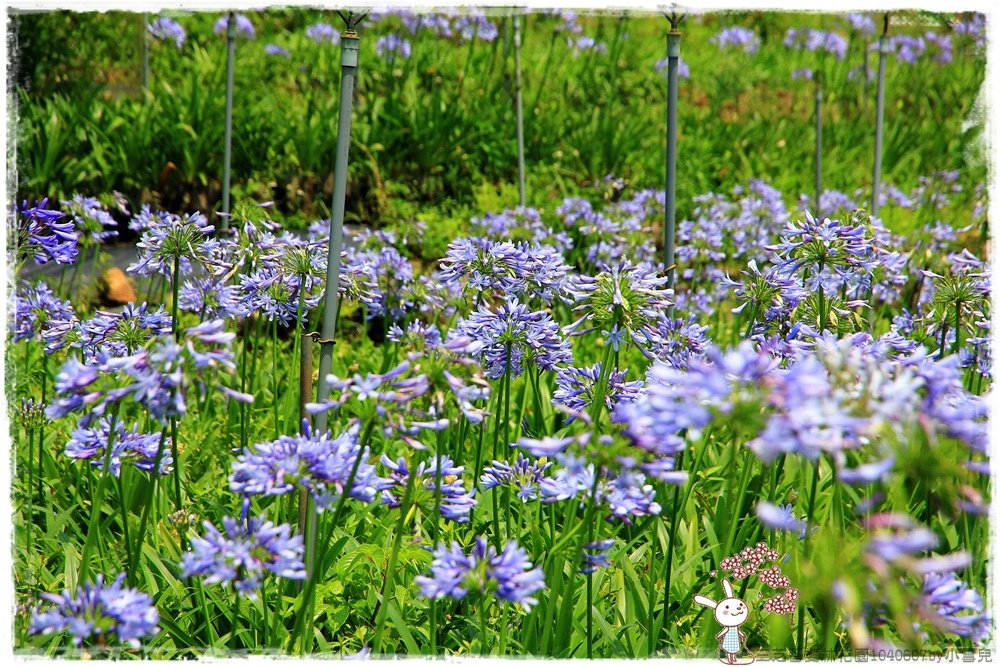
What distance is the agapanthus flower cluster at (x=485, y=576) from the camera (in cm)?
157

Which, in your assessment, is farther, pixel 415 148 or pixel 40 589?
pixel 415 148

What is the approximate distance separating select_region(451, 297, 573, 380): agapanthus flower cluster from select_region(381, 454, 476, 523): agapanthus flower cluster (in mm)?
374

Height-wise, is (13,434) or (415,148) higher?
(415,148)

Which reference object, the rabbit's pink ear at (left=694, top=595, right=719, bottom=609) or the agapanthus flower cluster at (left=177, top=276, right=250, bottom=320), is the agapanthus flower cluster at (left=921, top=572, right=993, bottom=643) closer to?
the rabbit's pink ear at (left=694, top=595, right=719, bottom=609)

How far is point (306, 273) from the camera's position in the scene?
2662 mm

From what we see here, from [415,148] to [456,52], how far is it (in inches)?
100

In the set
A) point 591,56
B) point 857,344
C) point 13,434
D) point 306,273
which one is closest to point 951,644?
point 857,344

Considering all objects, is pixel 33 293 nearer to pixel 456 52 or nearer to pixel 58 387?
pixel 58 387

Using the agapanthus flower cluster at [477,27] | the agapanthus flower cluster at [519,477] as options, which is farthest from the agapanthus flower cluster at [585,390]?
the agapanthus flower cluster at [477,27]

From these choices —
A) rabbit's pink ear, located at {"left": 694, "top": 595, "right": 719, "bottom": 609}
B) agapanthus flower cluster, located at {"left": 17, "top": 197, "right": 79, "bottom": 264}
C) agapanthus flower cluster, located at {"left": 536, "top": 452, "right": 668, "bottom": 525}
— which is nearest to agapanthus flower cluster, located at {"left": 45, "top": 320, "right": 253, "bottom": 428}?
agapanthus flower cluster, located at {"left": 536, "top": 452, "right": 668, "bottom": 525}

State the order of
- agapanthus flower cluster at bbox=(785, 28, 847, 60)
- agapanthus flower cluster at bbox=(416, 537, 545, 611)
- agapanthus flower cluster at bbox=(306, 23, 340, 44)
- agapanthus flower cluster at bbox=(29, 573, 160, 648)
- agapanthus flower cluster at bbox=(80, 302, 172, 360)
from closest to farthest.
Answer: agapanthus flower cluster at bbox=(29, 573, 160, 648) → agapanthus flower cluster at bbox=(416, 537, 545, 611) → agapanthus flower cluster at bbox=(80, 302, 172, 360) → agapanthus flower cluster at bbox=(306, 23, 340, 44) → agapanthus flower cluster at bbox=(785, 28, 847, 60)

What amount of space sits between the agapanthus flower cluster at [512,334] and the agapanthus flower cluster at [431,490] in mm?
374

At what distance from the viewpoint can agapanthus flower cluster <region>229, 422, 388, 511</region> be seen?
1633 millimetres

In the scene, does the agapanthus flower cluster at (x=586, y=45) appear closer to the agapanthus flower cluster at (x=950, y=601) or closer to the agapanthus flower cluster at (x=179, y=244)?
the agapanthus flower cluster at (x=179, y=244)
